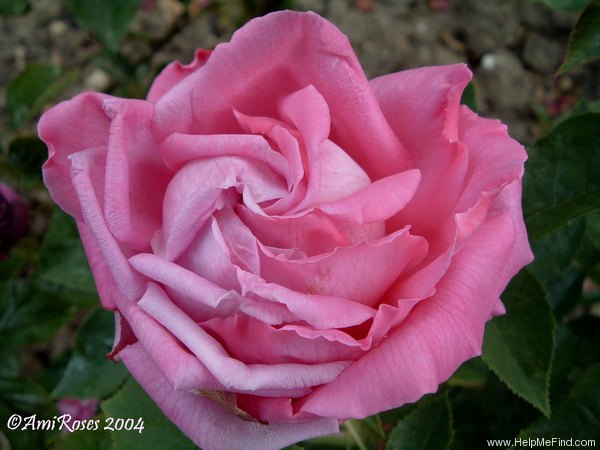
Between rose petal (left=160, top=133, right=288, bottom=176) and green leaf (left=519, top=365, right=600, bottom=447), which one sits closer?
rose petal (left=160, top=133, right=288, bottom=176)

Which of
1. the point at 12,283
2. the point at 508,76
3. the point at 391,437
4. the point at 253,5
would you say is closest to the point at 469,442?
the point at 391,437

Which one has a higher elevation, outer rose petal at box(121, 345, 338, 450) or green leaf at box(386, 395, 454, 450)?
outer rose petal at box(121, 345, 338, 450)

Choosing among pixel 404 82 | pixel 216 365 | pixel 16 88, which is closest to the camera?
pixel 216 365

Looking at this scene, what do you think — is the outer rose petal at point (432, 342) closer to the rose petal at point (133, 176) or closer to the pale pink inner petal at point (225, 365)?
the pale pink inner petal at point (225, 365)

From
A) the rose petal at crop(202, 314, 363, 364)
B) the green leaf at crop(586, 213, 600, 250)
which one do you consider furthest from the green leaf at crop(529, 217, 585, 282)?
the rose petal at crop(202, 314, 363, 364)

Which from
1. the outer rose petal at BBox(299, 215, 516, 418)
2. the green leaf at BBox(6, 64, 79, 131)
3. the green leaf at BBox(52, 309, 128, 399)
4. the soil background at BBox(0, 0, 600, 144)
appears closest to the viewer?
the outer rose petal at BBox(299, 215, 516, 418)

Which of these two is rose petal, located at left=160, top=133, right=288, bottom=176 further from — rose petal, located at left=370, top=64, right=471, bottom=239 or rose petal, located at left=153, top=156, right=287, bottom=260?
rose petal, located at left=370, top=64, right=471, bottom=239

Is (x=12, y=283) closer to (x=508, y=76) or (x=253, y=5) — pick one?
(x=253, y=5)
